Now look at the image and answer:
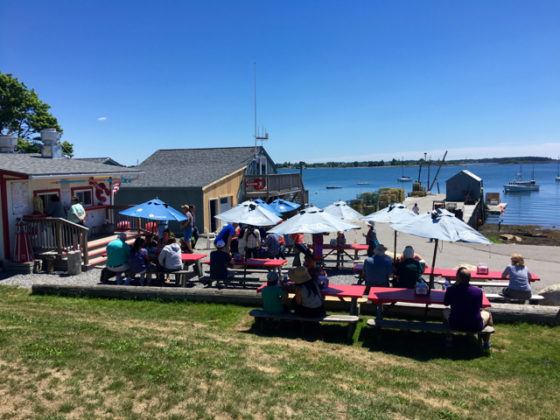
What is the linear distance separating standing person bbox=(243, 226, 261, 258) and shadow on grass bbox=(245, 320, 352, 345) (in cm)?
433

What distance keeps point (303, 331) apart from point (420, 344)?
2045 millimetres

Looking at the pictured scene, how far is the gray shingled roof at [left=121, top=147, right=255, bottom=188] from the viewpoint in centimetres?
2219

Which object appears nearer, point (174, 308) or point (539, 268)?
point (174, 308)

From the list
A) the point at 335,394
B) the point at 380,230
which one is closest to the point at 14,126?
the point at 380,230

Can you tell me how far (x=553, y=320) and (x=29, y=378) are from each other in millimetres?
8791

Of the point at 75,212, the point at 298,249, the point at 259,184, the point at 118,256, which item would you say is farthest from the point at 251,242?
the point at 259,184

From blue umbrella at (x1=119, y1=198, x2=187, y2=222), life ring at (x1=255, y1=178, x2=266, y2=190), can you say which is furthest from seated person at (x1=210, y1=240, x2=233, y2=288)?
life ring at (x1=255, y1=178, x2=266, y2=190)

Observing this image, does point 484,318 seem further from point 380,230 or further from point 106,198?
point 380,230

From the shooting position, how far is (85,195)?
1574 cm

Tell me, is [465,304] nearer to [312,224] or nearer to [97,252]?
[312,224]

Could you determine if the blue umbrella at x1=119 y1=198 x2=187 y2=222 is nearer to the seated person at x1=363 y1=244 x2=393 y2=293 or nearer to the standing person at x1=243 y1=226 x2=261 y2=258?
the standing person at x1=243 y1=226 x2=261 y2=258

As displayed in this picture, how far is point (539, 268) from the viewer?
14.4 meters

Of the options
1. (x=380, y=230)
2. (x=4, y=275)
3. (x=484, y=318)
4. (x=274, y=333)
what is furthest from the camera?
(x=380, y=230)

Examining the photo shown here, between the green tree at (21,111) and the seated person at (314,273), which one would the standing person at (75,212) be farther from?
the green tree at (21,111)
